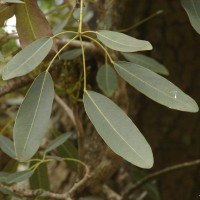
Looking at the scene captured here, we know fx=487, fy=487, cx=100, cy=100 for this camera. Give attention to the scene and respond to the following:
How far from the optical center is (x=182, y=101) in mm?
732

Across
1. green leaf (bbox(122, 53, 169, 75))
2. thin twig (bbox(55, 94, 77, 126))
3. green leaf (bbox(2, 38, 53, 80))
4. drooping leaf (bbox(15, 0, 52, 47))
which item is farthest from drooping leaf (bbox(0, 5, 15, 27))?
thin twig (bbox(55, 94, 77, 126))

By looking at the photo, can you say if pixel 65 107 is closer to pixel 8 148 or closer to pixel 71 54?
pixel 71 54

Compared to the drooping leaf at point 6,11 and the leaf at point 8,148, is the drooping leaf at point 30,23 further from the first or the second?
the leaf at point 8,148

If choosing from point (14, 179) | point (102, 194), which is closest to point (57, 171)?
point (102, 194)

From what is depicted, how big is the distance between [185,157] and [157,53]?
1.14ft

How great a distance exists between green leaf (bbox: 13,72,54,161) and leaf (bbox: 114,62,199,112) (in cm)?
13

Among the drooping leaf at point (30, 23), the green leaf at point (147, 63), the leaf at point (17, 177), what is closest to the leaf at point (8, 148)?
the leaf at point (17, 177)

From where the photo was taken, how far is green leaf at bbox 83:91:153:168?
0.68m

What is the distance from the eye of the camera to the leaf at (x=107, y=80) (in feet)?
3.41

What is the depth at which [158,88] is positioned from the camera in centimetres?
75

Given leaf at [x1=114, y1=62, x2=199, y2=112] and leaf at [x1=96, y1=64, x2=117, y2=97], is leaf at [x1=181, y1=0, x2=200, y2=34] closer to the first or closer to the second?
leaf at [x1=114, y1=62, x2=199, y2=112]

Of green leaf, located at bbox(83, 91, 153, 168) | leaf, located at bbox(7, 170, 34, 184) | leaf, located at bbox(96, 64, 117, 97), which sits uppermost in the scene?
green leaf, located at bbox(83, 91, 153, 168)

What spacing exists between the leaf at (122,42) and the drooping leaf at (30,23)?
13 centimetres

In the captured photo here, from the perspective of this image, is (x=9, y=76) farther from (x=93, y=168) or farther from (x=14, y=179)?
(x=93, y=168)
